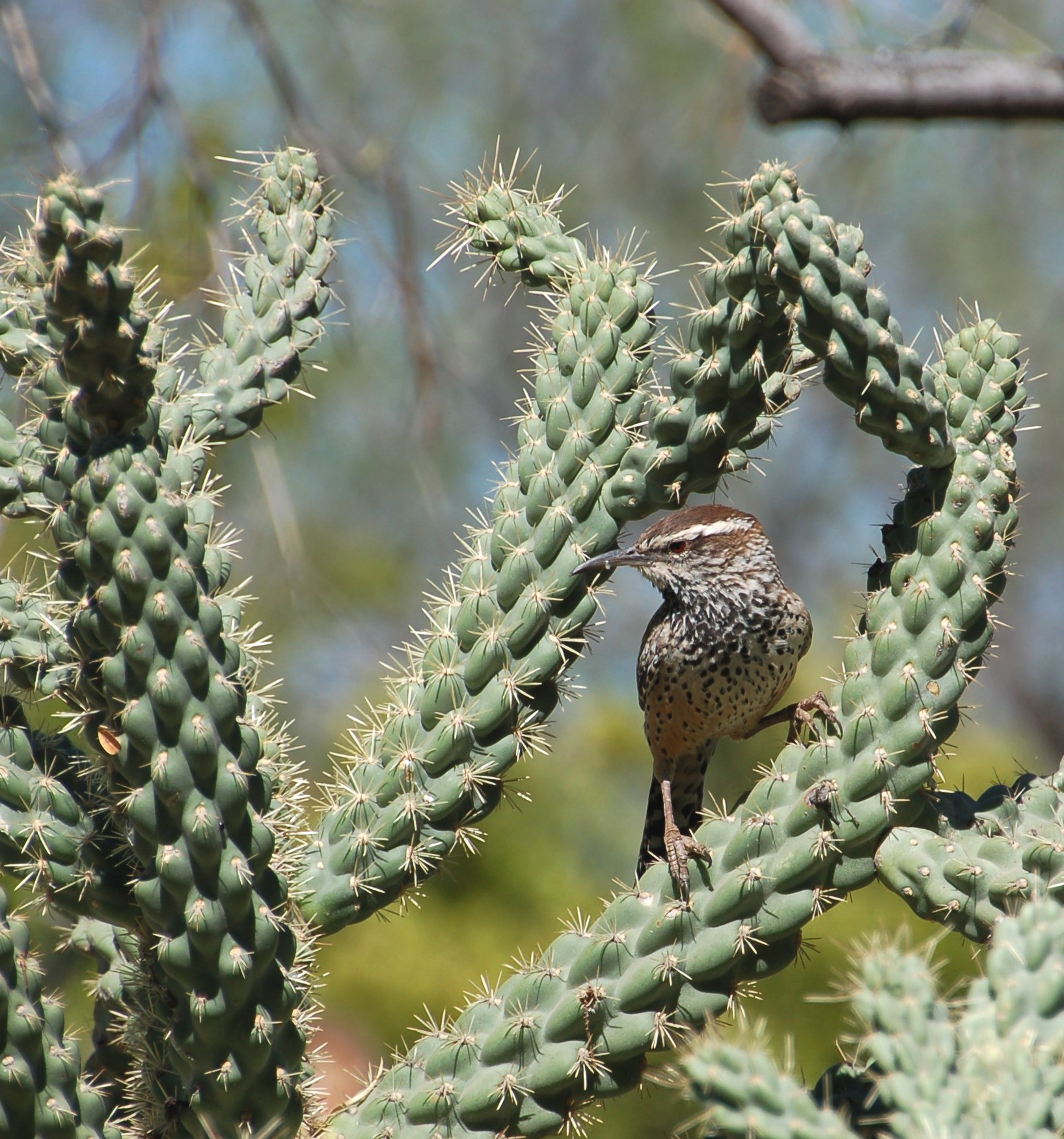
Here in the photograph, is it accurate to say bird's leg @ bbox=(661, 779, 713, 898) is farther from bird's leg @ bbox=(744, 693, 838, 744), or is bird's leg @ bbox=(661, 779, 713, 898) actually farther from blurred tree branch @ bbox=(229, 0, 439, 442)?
blurred tree branch @ bbox=(229, 0, 439, 442)

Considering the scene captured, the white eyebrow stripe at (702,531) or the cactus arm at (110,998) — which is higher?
the white eyebrow stripe at (702,531)

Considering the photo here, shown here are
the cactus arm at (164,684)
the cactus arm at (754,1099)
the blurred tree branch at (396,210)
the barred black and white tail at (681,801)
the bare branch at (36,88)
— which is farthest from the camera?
the blurred tree branch at (396,210)

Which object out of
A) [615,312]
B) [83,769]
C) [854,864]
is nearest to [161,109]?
[615,312]

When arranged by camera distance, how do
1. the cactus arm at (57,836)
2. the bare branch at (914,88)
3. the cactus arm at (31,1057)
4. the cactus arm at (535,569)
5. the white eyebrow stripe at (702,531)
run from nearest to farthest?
the cactus arm at (31,1057) → the cactus arm at (57,836) → the cactus arm at (535,569) → the white eyebrow stripe at (702,531) → the bare branch at (914,88)

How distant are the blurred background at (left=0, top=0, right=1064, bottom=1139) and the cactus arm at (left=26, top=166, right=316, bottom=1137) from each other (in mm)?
721

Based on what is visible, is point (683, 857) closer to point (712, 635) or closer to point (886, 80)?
point (712, 635)

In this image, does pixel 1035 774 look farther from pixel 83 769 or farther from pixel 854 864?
pixel 83 769

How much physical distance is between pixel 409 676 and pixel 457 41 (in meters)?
7.95

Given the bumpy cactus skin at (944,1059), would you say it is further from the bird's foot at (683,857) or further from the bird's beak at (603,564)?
the bird's beak at (603,564)

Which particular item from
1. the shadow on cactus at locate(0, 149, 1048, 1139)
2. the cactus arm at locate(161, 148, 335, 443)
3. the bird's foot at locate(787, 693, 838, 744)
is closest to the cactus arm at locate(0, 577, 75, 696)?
the shadow on cactus at locate(0, 149, 1048, 1139)

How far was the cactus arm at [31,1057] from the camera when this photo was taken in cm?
189

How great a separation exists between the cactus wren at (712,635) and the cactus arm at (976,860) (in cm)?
66

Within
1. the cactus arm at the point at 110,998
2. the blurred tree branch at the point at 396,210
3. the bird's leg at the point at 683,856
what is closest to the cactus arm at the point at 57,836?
the cactus arm at the point at 110,998

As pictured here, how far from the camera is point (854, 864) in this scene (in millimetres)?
2137
